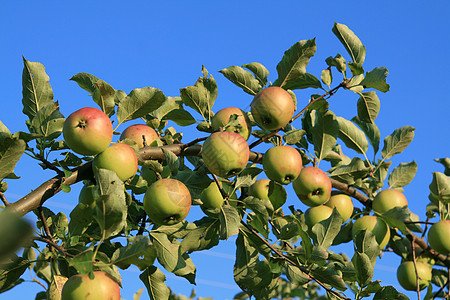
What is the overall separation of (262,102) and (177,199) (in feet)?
2.27

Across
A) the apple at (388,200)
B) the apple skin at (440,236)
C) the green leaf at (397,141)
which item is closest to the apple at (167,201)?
the apple at (388,200)

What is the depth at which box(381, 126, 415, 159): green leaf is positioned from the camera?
3316 mm

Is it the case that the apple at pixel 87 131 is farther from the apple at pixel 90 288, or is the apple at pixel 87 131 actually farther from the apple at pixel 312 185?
the apple at pixel 312 185

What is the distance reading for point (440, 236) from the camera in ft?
10.5

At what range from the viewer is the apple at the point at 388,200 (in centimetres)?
316

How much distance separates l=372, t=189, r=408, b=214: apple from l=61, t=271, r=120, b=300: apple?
2150 mm

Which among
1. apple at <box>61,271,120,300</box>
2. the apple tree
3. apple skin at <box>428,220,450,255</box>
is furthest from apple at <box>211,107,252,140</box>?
apple skin at <box>428,220,450,255</box>

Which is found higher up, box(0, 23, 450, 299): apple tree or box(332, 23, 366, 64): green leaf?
box(332, 23, 366, 64): green leaf

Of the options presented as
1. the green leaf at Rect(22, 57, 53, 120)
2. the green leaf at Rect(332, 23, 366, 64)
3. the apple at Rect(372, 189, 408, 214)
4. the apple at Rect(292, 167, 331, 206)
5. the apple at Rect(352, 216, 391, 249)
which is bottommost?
the green leaf at Rect(22, 57, 53, 120)

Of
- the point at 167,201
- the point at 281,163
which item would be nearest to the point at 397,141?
the point at 281,163

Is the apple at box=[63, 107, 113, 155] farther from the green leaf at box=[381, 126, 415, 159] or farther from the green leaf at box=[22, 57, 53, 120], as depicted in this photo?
the green leaf at box=[381, 126, 415, 159]

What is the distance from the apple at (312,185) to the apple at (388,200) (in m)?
0.69

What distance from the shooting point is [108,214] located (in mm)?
1607

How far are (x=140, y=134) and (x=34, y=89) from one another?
600 millimetres
